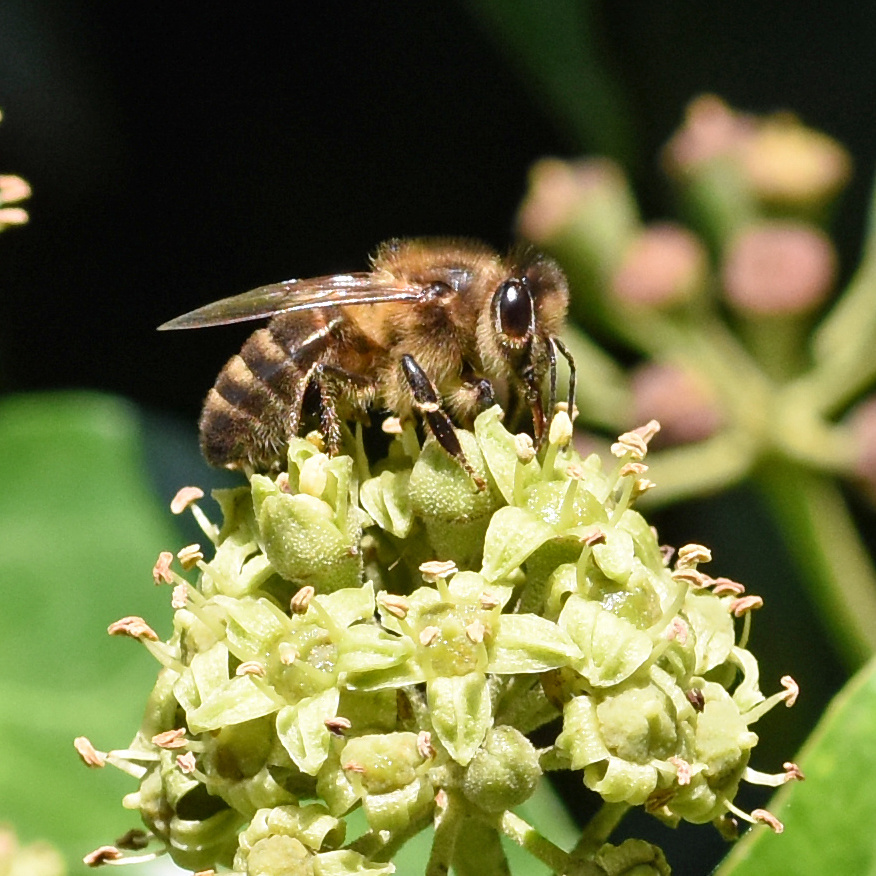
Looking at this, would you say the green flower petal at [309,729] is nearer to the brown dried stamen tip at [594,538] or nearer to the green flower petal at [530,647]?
the green flower petal at [530,647]

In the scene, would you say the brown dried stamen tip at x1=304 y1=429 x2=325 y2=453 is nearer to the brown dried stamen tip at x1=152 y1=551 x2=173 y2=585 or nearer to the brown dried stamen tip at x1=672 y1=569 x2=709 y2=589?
the brown dried stamen tip at x1=152 y1=551 x2=173 y2=585

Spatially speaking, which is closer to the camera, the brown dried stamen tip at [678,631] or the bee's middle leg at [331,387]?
the brown dried stamen tip at [678,631]

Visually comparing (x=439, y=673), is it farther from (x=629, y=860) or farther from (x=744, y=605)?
(x=744, y=605)

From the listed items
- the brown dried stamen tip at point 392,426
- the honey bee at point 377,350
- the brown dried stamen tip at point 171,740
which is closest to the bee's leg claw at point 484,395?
the honey bee at point 377,350

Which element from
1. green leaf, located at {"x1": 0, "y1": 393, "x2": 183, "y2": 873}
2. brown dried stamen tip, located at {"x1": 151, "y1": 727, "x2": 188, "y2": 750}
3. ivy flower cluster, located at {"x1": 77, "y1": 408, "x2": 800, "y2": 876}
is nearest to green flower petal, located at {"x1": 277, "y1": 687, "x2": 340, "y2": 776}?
ivy flower cluster, located at {"x1": 77, "y1": 408, "x2": 800, "y2": 876}

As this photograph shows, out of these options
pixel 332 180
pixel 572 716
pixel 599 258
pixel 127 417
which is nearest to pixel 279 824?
pixel 572 716
